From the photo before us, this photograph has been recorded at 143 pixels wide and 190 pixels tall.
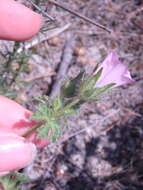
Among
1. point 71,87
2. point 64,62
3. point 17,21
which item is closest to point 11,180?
point 71,87

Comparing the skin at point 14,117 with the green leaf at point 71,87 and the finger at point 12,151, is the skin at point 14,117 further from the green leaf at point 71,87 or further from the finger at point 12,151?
the green leaf at point 71,87

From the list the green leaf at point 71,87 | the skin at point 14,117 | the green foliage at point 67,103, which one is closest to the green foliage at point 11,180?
the skin at point 14,117

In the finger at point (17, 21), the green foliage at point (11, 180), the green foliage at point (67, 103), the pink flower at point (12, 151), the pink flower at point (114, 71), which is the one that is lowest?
the green foliage at point (11, 180)

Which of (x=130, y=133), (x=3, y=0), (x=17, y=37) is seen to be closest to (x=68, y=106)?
(x=17, y=37)

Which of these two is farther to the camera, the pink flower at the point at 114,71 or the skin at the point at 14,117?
the skin at the point at 14,117

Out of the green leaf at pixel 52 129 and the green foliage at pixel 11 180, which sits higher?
the green leaf at pixel 52 129

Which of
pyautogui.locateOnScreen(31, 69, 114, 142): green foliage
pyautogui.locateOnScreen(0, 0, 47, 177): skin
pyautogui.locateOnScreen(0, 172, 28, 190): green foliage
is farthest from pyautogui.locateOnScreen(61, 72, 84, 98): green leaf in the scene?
pyautogui.locateOnScreen(0, 172, 28, 190): green foliage

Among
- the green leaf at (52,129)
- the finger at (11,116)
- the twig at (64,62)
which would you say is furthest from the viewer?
the twig at (64,62)
